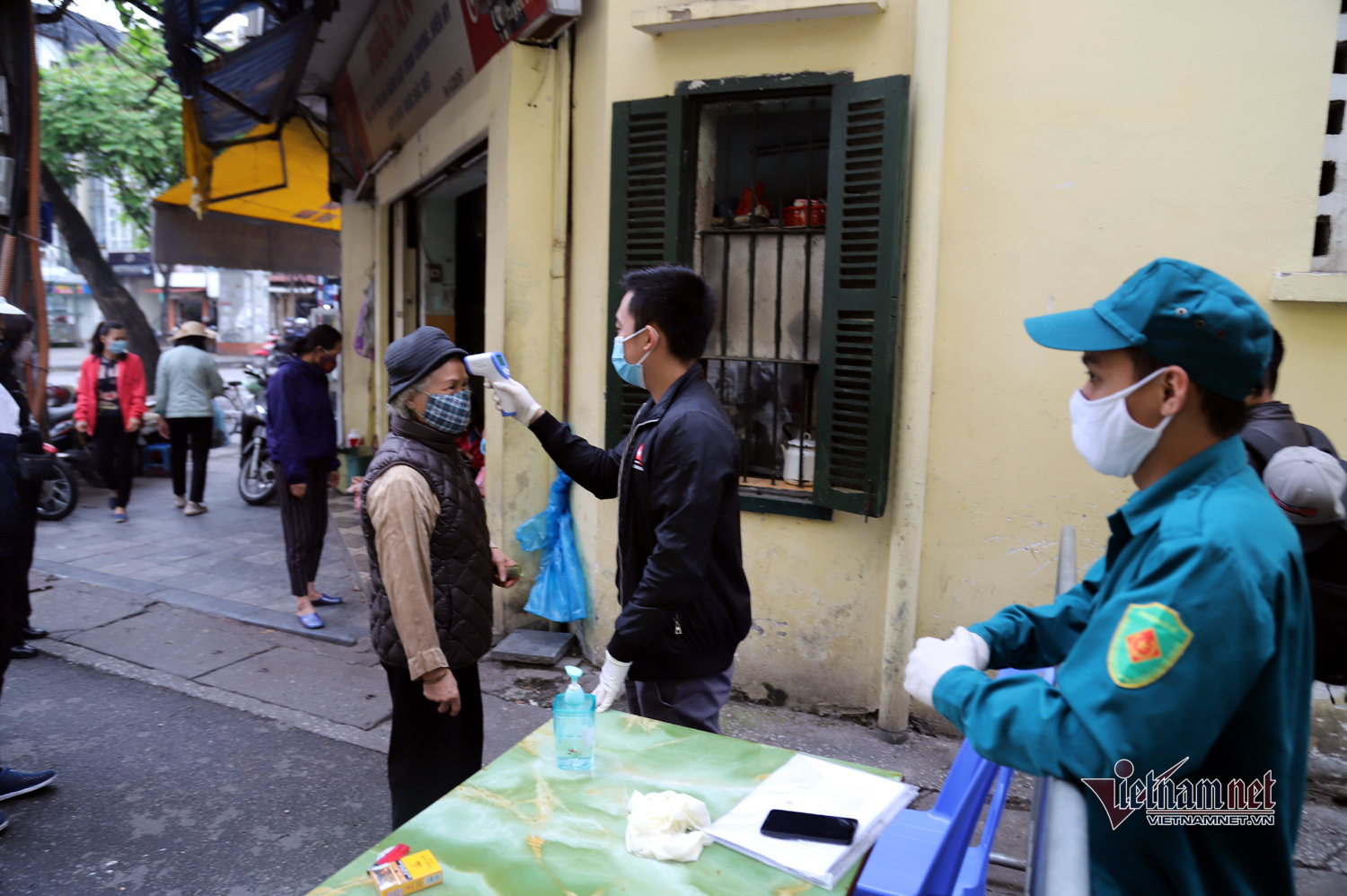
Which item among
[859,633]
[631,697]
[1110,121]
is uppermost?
[1110,121]

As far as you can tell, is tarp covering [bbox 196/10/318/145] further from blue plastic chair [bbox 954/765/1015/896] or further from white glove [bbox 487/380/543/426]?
blue plastic chair [bbox 954/765/1015/896]

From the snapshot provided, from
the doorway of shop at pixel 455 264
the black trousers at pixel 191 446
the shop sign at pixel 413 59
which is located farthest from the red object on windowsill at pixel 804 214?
the black trousers at pixel 191 446

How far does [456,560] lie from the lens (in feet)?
8.98

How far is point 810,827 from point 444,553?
4.71 feet

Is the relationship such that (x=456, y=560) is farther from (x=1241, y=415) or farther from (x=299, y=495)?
(x=299, y=495)

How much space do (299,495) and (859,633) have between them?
3.62 metres

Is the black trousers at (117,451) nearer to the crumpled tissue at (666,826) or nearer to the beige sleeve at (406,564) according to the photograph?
the beige sleeve at (406,564)

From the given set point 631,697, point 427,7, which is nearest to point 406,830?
point 631,697

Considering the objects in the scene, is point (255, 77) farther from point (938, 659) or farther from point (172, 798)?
point (938, 659)

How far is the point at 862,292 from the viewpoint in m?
4.06

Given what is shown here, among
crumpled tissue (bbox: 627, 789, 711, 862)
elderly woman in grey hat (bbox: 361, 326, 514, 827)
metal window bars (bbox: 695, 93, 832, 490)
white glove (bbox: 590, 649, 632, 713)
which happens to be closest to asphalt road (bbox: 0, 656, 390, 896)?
elderly woman in grey hat (bbox: 361, 326, 514, 827)

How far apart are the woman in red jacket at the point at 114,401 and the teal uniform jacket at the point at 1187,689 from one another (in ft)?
29.5

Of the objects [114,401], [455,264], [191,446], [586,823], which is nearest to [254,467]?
[191,446]

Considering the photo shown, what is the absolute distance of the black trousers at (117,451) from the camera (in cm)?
844
